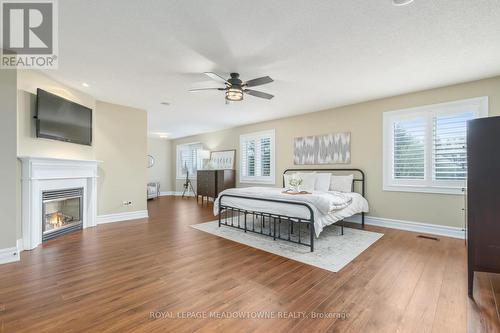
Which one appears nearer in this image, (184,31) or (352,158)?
(184,31)

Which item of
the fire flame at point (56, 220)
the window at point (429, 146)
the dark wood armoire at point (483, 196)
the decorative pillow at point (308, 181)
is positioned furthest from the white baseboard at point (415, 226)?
the fire flame at point (56, 220)

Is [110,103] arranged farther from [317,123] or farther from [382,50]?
[382,50]

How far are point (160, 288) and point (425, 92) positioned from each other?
5.35 meters

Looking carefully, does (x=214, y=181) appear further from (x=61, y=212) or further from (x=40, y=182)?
(x=40, y=182)

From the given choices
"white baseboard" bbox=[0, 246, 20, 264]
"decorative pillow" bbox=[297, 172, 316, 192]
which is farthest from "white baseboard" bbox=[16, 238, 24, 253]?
"decorative pillow" bbox=[297, 172, 316, 192]

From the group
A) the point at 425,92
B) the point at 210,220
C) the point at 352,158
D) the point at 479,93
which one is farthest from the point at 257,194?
the point at 479,93

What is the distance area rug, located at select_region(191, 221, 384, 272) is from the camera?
9.48ft

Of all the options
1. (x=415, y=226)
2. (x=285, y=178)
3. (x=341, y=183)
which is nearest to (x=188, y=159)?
(x=285, y=178)

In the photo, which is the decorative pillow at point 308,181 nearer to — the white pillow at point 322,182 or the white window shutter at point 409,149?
the white pillow at point 322,182

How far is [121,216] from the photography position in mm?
5227

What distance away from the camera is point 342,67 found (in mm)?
3285

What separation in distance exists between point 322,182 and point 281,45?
327 cm

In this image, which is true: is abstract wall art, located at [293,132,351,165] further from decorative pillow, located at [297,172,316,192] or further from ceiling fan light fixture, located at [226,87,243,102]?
ceiling fan light fixture, located at [226,87,243,102]

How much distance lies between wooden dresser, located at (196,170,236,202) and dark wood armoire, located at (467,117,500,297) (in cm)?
615
